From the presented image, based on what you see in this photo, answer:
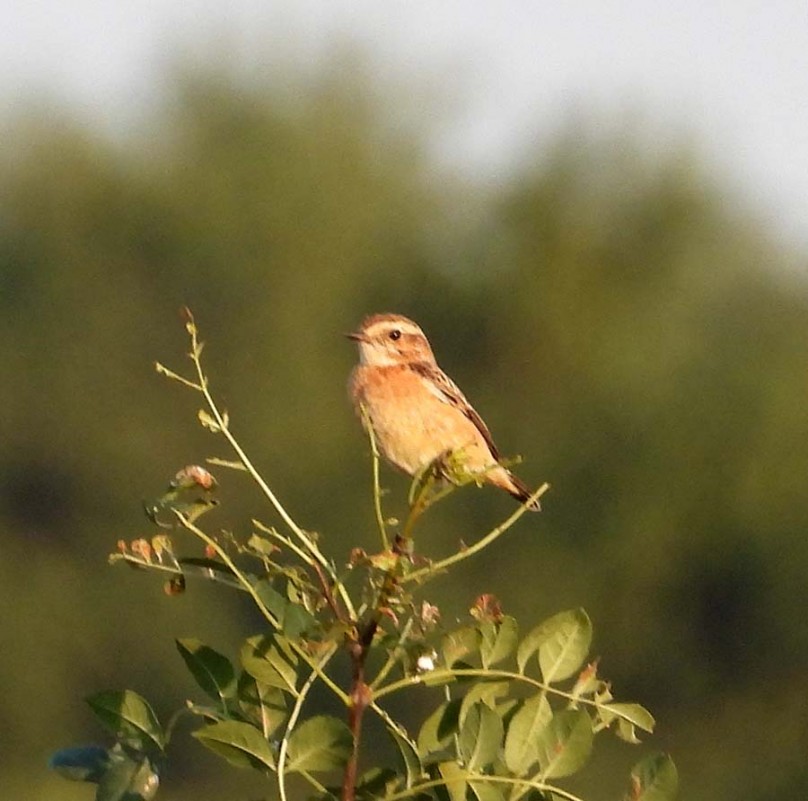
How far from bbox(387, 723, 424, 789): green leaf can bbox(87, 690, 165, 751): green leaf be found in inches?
12.5


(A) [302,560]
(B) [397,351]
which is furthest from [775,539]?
(A) [302,560]

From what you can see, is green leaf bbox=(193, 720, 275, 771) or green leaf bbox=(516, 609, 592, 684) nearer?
green leaf bbox=(193, 720, 275, 771)

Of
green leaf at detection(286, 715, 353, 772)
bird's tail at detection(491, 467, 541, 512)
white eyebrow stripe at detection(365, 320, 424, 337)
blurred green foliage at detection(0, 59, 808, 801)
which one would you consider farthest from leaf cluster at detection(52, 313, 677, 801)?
blurred green foliage at detection(0, 59, 808, 801)

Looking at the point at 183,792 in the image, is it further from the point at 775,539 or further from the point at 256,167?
the point at 256,167

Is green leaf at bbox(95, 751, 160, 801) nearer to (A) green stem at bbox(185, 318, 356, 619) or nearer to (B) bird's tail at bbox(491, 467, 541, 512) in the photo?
(A) green stem at bbox(185, 318, 356, 619)

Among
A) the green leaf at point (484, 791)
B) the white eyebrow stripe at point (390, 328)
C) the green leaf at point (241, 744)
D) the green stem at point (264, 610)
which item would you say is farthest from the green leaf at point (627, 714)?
the white eyebrow stripe at point (390, 328)

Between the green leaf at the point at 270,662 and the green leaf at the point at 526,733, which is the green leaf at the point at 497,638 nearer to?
the green leaf at the point at 526,733

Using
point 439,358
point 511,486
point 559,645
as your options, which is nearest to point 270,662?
point 559,645

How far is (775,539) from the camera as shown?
50906 millimetres

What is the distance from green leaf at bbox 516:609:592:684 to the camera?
311 centimetres

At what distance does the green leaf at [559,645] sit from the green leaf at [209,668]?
1.23 ft

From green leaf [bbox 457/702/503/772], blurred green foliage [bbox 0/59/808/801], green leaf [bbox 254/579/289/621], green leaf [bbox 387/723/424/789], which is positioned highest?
green leaf [bbox 254/579/289/621]

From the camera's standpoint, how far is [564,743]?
2.96 m

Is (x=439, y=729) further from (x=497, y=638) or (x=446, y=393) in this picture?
(x=446, y=393)
